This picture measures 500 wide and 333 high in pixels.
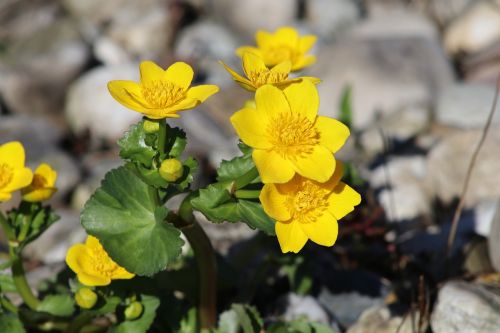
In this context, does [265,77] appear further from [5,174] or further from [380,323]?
[380,323]

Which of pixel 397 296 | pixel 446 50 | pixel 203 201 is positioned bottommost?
pixel 446 50

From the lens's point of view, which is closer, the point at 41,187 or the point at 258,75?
the point at 258,75

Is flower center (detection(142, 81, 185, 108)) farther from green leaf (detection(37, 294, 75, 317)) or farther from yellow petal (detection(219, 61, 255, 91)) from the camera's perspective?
green leaf (detection(37, 294, 75, 317))

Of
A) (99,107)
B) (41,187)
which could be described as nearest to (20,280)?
(41,187)

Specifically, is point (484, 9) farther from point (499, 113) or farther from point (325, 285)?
point (325, 285)

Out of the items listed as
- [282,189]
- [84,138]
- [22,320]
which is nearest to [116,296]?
[22,320]

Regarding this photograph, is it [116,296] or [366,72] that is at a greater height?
[116,296]

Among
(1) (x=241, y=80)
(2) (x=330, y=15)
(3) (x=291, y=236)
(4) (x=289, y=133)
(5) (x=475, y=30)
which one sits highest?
(1) (x=241, y=80)
